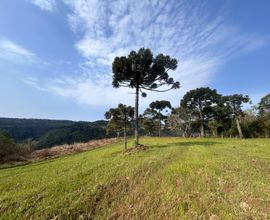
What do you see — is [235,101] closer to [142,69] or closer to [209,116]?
[209,116]

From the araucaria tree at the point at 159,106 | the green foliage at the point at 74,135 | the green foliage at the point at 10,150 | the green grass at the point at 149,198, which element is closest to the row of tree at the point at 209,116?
the araucaria tree at the point at 159,106

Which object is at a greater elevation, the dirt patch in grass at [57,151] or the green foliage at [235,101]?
the green foliage at [235,101]

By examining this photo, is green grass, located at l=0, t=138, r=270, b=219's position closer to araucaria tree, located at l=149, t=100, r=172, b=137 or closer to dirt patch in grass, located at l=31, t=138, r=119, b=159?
dirt patch in grass, located at l=31, t=138, r=119, b=159

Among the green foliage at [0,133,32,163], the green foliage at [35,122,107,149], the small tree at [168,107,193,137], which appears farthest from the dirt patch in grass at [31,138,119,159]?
the green foliage at [35,122,107,149]

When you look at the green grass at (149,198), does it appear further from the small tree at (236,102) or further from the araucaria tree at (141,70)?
the small tree at (236,102)

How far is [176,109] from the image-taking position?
61938 millimetres

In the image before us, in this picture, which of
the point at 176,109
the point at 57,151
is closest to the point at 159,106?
the point at 176,109

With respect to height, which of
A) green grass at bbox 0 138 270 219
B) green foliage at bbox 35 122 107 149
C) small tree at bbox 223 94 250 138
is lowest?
green grass at bbox 0 138 270 219

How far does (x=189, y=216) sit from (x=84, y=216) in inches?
97.3

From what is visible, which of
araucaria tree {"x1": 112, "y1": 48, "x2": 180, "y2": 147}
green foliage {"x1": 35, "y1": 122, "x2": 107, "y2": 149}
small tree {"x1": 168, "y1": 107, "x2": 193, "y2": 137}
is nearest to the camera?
araucaria tree {"x1": 112, "y1": 48, "x2": 180, "y2": 147}

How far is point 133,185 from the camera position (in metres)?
7.30

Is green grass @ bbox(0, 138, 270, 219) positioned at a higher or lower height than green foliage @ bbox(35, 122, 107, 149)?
lower

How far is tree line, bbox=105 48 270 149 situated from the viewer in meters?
23.0

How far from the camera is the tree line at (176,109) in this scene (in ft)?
75.6
